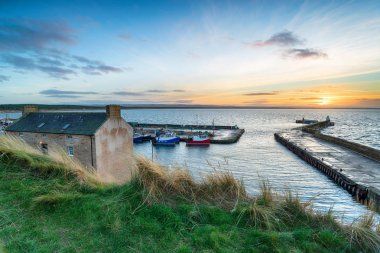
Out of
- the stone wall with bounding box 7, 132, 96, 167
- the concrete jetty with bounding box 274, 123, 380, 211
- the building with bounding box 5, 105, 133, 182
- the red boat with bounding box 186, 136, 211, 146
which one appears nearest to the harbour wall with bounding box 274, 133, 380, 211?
the concrete jetty with bounding box 274, 123, 380, 211

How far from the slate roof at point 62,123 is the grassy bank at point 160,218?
16030mm

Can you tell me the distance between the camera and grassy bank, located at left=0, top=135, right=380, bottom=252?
3.47 metres

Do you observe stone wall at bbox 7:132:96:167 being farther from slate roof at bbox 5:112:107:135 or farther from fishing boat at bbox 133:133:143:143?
fishing boat at bbox 133:133:143:143

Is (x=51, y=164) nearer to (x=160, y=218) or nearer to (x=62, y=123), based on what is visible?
(x=160, y=218)

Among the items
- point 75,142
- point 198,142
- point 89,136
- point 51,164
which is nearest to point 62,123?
point 75,142

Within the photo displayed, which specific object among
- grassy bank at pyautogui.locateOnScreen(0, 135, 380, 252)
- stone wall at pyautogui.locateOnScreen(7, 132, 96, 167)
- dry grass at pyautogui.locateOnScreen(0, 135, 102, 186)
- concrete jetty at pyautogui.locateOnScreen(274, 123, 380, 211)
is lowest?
concrete jetty at pyautogui.locateOnScreen(274, 123, 380, 211)

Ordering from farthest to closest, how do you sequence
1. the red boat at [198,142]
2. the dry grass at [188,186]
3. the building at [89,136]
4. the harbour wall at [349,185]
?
1. the red boat at [198,142]
2. the building at [89,136]
3. the harbour wall at [349,185]
4. the dry grass at [188,186]

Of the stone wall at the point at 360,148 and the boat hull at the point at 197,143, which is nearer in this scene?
the stone wall at the point at 360,148

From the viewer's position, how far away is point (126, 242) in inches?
137

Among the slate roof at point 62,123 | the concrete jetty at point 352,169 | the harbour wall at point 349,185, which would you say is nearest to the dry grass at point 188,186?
the harbour wall at point 349,185

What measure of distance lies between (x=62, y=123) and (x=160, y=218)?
75.5 feet

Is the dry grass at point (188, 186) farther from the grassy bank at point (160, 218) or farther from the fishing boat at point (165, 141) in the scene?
the fishing boat at point (165, 141)

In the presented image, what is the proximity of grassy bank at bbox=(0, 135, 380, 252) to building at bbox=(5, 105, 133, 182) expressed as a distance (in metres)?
14.6

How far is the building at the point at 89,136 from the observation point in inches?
793
